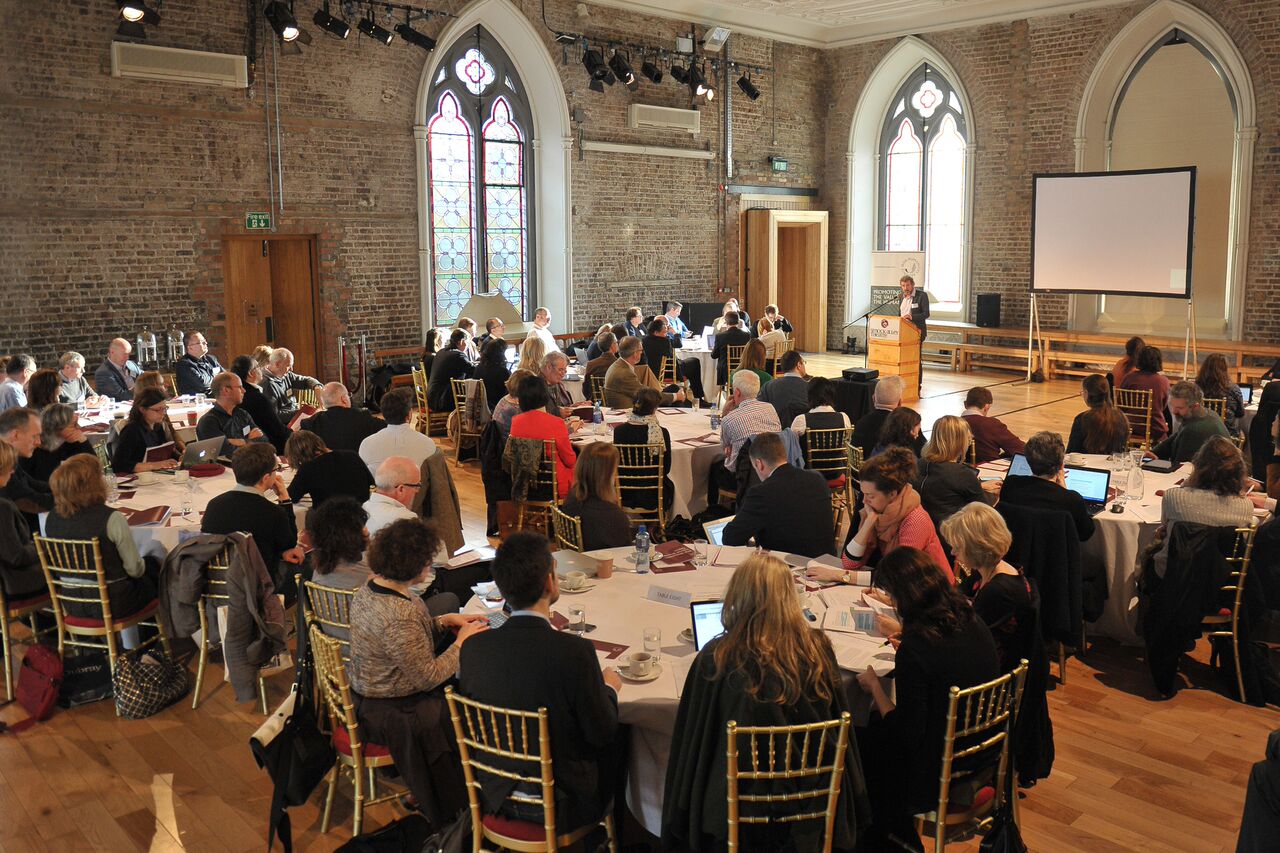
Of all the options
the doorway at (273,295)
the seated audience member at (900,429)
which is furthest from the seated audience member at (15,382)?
the seated audience member at (900,429)

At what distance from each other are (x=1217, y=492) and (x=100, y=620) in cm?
540

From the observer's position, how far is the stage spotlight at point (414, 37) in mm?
12758

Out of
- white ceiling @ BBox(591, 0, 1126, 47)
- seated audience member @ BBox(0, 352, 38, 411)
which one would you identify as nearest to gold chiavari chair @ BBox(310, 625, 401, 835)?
seated audience member @ BBox(0, 352, 38, 411)

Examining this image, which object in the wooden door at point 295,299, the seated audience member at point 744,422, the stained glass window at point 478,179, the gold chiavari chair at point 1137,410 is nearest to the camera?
the seated audience member at point 744,422

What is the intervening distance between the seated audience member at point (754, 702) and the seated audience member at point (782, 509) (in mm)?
2044

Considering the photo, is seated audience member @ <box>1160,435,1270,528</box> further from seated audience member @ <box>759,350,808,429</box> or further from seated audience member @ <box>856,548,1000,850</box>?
seated audience member @ <box>759,350,808,429</box>

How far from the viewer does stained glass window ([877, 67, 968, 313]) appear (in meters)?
17.7

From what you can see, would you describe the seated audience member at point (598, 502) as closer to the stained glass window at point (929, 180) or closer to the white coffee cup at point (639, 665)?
the white coffee cup at point (639, 665)

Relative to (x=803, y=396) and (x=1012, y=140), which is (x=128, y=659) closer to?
(x=803, y=396)

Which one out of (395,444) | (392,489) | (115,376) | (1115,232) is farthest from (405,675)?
(1115,232)

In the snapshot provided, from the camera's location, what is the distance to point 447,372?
10.9 m

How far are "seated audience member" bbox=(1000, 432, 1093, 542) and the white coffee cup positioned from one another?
2.48 meters

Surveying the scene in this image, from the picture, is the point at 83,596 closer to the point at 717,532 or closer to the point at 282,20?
the point at 717,532

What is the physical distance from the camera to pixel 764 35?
1734cm
